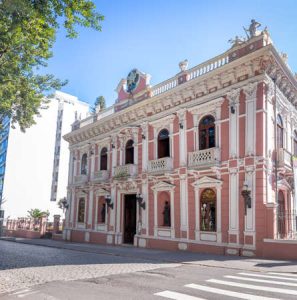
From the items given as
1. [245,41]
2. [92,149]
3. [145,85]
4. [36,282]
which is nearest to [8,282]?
[36,282]

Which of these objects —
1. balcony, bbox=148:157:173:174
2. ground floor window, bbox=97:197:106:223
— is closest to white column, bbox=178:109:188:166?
balcony, bbox=148:157:173:174

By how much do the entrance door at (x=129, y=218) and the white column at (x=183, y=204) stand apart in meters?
4.48

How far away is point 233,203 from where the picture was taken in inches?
581

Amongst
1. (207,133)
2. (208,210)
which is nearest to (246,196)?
(208,210)

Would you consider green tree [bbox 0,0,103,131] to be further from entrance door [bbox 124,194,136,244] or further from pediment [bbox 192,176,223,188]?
entrance door [bbox 124,194,136,244]

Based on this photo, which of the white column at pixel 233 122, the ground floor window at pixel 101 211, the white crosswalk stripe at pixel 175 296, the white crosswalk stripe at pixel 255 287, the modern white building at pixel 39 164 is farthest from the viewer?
the modern white building at pixel 39 164

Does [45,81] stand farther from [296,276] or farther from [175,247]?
[296,276]

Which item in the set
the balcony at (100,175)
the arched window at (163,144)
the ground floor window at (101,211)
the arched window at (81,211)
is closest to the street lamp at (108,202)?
the ground floor window at (101,211)

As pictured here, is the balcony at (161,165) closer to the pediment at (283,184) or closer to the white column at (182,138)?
the white column at (182,138)

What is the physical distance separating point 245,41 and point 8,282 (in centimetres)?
1385

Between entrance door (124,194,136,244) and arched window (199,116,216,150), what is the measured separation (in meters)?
6.19

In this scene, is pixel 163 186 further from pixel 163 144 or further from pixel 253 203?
pixel 253 203

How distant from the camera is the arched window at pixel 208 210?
51.8 feet

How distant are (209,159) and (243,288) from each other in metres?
8.96
